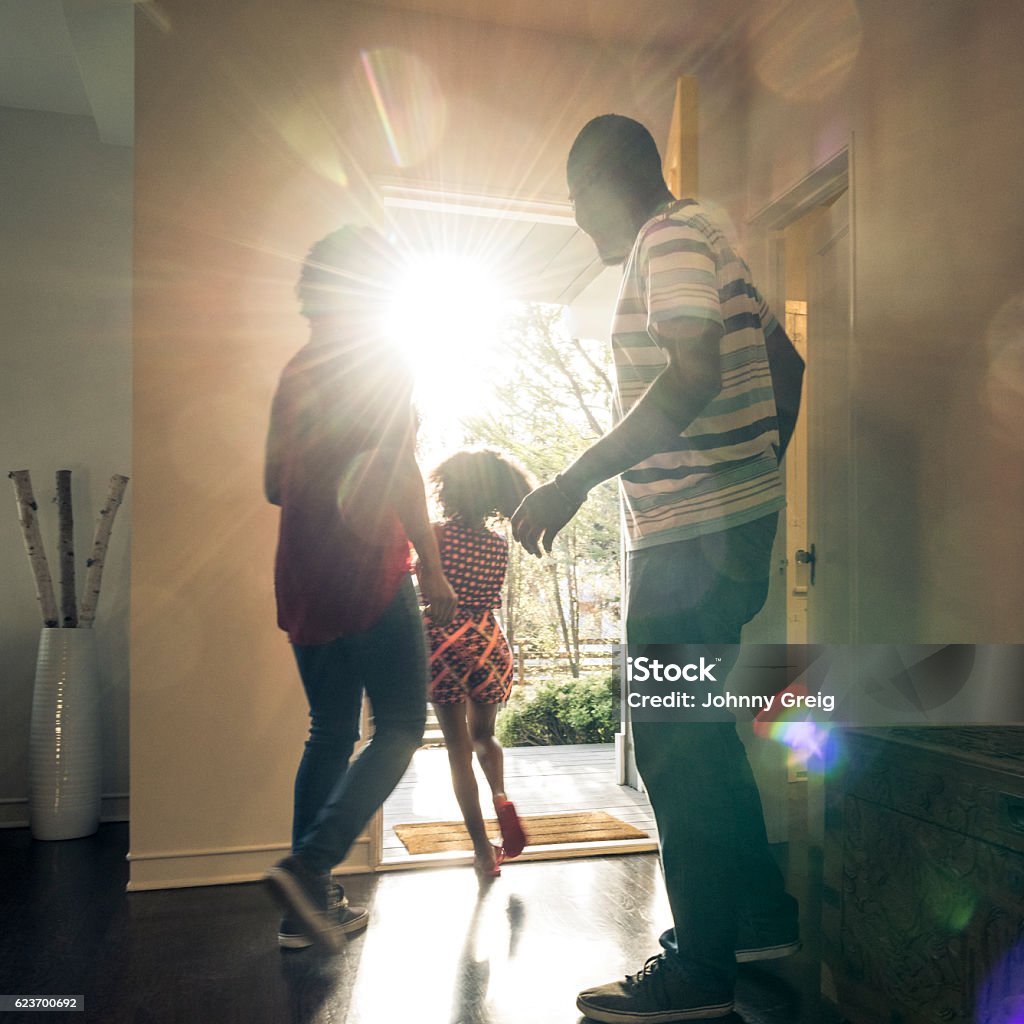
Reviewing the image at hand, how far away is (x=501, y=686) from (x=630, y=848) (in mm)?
555

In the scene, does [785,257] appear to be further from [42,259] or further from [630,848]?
[42,259]

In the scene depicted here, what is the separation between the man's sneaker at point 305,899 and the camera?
158 cm

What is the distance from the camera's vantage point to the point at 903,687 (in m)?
1.94

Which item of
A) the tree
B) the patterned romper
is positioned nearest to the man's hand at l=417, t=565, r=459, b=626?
the patterned romper

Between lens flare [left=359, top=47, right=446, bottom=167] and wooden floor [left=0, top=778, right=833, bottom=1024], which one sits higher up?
lens flare [left=359, top=47, right=446, bottom=167]

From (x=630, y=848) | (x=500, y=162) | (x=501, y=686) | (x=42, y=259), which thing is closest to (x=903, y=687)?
(x=630, y=848)

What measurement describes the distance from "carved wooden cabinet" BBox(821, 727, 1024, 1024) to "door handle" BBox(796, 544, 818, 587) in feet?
3.74

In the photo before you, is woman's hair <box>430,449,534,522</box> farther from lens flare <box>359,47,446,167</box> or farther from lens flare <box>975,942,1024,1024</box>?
lens flare <box>975,942,1024,1024</box>

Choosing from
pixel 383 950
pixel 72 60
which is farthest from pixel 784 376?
pixel 72 60

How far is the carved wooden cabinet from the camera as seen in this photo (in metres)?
1.09

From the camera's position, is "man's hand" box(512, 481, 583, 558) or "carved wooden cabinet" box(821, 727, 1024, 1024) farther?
"man's hand" box(512, 481, 583, 558)

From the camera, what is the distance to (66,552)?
2.81 metres

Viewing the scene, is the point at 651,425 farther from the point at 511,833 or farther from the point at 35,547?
the point at 35,547

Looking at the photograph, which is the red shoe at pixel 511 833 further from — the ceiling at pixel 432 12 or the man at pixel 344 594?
the ceiling at pixel 432 12
